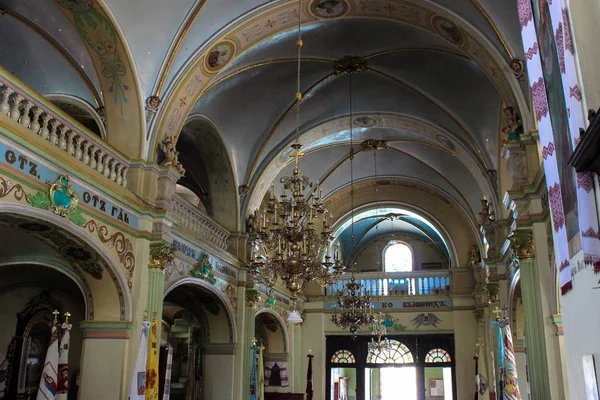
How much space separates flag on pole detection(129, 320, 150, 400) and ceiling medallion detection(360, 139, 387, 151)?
972 centimetres

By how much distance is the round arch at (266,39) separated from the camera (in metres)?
9.42

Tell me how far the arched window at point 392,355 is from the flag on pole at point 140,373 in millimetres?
12735

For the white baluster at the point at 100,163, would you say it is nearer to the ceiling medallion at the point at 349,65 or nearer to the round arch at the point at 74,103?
the round arch at the point at 74,103

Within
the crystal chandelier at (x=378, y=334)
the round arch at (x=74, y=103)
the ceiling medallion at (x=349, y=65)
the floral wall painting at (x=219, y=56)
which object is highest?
the ceiling medallion at (x=349, y=65)

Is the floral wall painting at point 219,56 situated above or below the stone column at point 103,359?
above

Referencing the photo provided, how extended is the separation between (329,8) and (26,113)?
5.82 meters

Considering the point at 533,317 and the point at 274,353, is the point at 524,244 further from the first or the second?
the point at 274,353

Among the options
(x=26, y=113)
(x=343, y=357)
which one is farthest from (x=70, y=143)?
(x=343, y=357)

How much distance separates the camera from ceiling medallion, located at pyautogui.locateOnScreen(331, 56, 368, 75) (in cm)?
1254

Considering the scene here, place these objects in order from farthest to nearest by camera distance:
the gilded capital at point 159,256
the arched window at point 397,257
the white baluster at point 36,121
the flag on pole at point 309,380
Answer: the arched window at point 397,257 → the flag on pole at point 309,380 → the gilded capital at point 159,256 → the white baluster at point 36,121

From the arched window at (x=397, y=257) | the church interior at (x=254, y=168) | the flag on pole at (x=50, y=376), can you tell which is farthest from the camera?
the arched window at (x=397, y=257)

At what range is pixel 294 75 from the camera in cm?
1302

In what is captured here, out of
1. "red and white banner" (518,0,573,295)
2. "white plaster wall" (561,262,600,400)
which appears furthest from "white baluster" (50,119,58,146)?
"white plaster wall" (561,262,600,400)

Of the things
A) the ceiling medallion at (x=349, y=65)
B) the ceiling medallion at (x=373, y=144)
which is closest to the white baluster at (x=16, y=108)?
the ceiling medallion at (x=349, y=65)
